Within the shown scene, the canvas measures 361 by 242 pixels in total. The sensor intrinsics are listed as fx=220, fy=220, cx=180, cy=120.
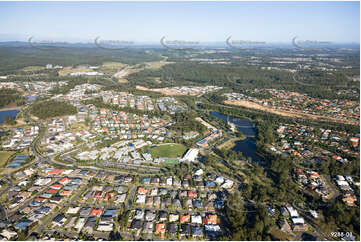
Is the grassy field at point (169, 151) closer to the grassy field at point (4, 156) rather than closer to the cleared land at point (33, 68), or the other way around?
the grassy field at point (4, 156)

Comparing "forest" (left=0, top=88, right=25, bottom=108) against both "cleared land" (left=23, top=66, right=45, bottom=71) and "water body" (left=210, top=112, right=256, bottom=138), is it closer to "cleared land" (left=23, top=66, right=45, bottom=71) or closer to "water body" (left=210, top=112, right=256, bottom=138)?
"cleared land" (left=23, top=66, right=45, bottom=71)

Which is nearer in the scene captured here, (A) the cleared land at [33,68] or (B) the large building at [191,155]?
(B) the large building at [191,155]

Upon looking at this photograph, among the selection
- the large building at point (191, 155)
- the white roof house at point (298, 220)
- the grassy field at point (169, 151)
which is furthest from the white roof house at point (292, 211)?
the grassy field at point (169, 151)

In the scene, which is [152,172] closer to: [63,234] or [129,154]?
[129,154]

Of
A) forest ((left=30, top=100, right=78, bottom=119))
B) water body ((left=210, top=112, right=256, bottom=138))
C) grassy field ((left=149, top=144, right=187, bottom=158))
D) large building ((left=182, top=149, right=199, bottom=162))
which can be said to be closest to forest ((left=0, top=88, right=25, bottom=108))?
forest ((left=30, top=100, right=78, bottom=119))

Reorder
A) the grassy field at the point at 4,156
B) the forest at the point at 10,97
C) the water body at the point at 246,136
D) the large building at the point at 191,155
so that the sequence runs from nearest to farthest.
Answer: the grassy field at the point at 4,156 < the large building at the point at 191,155 < the water body at the point at 246,136 < the forest at the point at 10,97

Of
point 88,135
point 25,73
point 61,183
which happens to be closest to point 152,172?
point 61,183

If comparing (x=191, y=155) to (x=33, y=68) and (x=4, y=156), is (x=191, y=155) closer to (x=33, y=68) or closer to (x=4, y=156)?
(x=4, y=156)
